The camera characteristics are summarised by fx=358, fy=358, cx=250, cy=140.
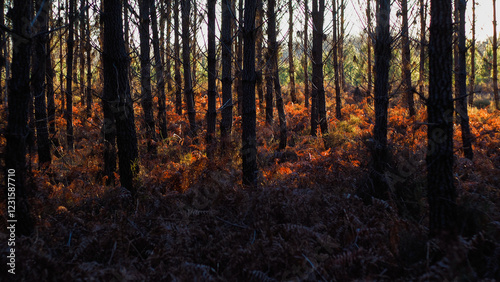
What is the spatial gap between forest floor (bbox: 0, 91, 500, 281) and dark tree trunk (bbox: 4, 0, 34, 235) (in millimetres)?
236

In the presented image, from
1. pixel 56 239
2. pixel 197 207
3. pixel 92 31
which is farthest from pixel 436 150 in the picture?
pixel 92 31

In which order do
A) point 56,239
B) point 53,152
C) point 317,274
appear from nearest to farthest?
point 317,274 → point 56,239 → point 53,152

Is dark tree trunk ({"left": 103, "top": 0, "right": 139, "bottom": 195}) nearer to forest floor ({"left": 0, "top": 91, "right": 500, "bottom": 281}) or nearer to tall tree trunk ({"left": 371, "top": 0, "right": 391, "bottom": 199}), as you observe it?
forest floor ({"left": 0, "top": 91, "right": 500, "bottom": 281})

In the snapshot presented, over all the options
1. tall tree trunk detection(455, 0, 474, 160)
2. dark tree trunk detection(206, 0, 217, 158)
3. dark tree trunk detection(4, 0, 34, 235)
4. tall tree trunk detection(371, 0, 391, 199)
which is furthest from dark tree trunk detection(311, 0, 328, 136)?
dark tree trunk detection(4, 0, 34, 235)

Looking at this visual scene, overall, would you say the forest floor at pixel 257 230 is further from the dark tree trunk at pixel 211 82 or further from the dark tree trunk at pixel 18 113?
the dark tree trunk at pixel 211 82

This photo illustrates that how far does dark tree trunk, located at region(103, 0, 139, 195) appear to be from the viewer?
5.34 m

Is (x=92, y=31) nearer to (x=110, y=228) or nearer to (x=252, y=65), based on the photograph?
(x=252, y=65)

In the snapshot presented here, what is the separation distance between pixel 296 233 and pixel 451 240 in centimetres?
160

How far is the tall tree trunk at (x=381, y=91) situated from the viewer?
5.54 meters

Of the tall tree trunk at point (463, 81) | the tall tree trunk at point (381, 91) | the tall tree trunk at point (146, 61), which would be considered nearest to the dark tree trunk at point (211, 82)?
the tall tree trunk at point (146, 61)

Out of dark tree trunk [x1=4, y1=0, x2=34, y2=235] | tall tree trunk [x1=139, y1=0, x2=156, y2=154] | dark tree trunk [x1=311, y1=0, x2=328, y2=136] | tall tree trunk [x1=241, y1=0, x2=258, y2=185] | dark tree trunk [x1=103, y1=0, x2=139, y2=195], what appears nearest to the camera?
dark tree trunk [x1=4, y1=0, x2=34, y2=235]

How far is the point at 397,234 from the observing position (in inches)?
141

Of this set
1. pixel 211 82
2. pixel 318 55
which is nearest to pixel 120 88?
pixel 211 82

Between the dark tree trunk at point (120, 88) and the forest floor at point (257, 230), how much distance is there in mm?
402
